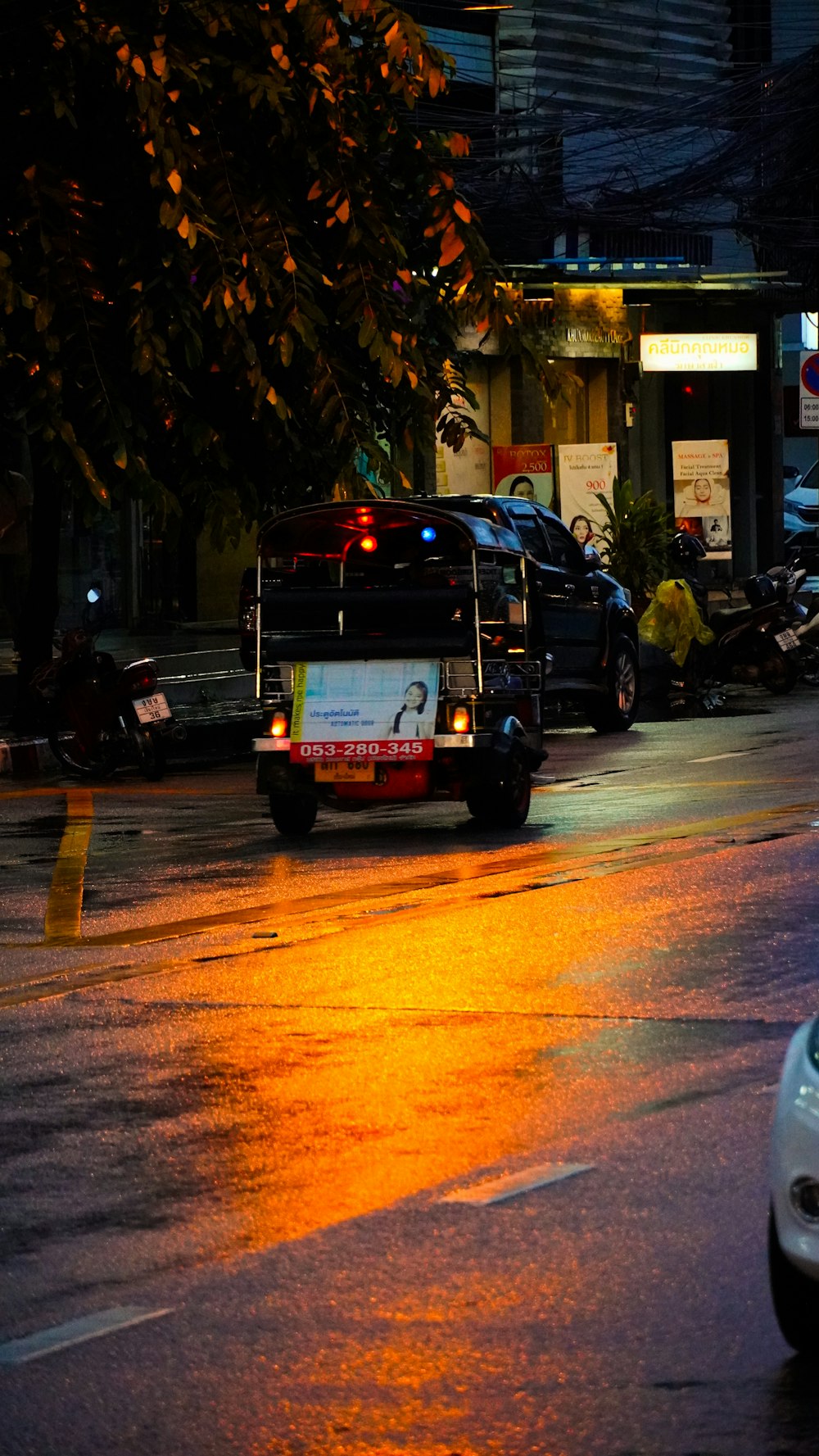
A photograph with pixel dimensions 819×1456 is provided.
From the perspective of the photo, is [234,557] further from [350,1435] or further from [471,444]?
[350,1435]

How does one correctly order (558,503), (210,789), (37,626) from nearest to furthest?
(210,789), (37,626), (558,503)

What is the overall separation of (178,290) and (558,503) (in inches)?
575

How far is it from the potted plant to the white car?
23.9 metres

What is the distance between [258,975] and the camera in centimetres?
957

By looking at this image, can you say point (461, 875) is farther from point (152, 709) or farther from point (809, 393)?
point (809, 393)

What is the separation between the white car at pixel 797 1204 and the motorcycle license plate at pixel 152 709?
13.3 metres

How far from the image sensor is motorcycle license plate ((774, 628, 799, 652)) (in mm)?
24703

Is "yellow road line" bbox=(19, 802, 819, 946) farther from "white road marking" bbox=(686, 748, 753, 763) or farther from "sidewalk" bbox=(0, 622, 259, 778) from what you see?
"sidewalk" bbox=(0, 622, 259, 778)

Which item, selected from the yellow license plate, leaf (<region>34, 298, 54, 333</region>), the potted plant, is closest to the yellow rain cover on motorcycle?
the potted plant

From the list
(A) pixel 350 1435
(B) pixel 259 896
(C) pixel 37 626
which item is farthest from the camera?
(C) pixel 37 626

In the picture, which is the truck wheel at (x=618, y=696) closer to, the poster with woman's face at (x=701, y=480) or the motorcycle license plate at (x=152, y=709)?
the motorcycle license plate at (x=152, y=709)

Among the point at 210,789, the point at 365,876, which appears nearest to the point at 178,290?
the point at 210,789

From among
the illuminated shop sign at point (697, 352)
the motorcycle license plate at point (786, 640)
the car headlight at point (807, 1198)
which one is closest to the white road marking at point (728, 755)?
the motorcycle license plate at point (786, 640)

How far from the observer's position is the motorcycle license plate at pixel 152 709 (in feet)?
59.2
